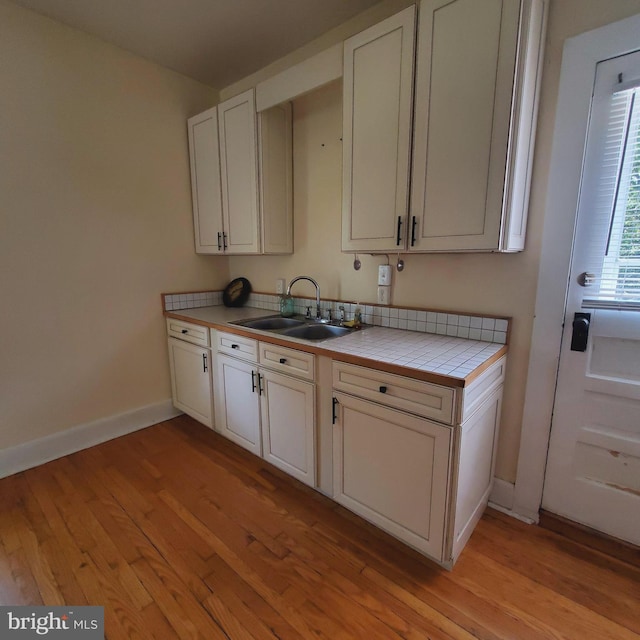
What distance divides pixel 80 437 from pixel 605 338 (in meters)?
3.10

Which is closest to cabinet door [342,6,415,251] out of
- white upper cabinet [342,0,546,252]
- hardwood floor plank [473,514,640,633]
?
white upper cabinet [342,0,546,252]

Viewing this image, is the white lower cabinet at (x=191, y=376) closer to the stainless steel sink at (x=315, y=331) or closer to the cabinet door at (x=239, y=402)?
the cabinet door at (x=239, y=402)

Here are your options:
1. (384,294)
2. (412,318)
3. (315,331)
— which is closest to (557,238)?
(412,318)

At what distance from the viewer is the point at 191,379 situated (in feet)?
8.20

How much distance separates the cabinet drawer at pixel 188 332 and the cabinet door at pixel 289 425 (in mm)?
634

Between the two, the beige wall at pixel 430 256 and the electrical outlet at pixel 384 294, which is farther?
the electrical outlet at pixel 384 294

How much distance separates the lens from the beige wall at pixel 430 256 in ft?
4.66

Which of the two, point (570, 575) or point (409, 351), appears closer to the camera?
point (570, 575)

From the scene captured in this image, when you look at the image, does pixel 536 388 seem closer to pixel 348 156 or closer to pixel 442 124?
pixel 442 124

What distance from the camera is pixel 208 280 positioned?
2934 mm

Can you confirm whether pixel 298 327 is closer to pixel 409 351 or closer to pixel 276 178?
pixel 409 351

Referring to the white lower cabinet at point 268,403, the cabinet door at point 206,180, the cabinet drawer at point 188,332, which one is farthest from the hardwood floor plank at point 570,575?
the cabinet door at point 206,180

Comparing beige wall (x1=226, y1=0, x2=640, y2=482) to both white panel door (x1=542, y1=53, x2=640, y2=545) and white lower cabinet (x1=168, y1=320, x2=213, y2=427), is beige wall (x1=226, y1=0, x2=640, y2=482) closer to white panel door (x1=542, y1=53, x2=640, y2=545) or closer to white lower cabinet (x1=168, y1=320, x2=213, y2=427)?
A: white panel door (x1=542, y1=53, x2=640, y2=545)

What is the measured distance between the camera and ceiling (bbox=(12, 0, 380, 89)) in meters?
1.83
